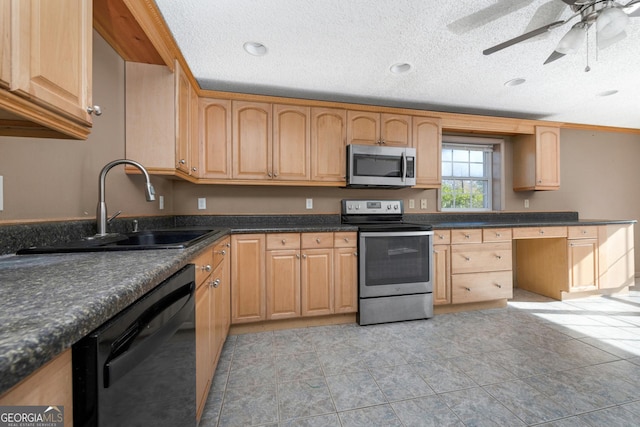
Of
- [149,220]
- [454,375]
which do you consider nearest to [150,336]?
[149,220]

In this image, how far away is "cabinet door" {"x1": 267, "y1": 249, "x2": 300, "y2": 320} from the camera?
2.33 metres

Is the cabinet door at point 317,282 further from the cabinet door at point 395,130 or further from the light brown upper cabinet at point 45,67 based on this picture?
the light brown upper cabinet at point 45,67

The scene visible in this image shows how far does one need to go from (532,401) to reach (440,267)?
1.33 m

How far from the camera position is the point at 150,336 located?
2.38 feet

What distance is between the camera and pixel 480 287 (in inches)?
109

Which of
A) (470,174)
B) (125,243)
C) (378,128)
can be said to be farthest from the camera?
(470,174)

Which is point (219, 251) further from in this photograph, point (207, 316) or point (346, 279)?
point (346, 279)

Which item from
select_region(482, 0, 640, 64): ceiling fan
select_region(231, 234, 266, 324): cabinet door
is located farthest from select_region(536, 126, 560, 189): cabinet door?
select_region(231, 234, 266, 324): cabinet door

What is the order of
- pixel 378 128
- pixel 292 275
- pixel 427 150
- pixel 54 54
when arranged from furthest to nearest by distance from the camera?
pixel 427 150
pixel 378 128
pixel 292 275
pixel 54 54

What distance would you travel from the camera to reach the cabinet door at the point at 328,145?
108 inches

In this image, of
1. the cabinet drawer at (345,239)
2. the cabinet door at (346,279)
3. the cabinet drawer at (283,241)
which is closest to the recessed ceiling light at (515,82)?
the cabinet drawer at (345,239)

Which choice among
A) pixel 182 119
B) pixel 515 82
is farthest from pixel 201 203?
pixel 515 82

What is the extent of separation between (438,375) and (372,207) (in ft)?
5.85

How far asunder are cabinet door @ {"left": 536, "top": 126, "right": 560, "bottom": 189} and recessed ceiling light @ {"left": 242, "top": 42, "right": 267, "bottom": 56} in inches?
134
